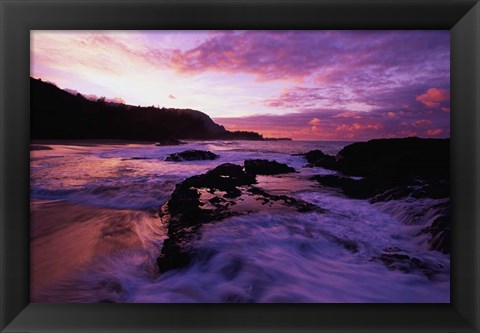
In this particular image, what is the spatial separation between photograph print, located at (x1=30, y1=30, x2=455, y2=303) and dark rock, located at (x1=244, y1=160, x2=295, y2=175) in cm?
1

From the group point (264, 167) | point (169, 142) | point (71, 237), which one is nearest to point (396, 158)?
point (264, 167)

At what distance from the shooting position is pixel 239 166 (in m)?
1.82

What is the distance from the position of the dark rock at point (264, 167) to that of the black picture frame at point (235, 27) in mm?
932

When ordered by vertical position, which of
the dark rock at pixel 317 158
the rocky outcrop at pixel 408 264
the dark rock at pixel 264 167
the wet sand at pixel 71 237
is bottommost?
Answer: the rocky outcrop at pixel 408 264

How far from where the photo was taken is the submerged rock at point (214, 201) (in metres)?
1.73

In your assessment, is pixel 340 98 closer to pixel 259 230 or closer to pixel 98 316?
pixel 259 230

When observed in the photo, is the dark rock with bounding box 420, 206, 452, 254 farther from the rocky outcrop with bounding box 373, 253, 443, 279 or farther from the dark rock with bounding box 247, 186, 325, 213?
the dark rock with bounding box 247, 186, 325, 213

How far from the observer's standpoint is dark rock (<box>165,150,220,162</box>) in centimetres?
180

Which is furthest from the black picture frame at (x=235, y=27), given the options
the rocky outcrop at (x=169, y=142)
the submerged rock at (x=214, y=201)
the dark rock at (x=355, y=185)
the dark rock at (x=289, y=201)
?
the rocky outcrop at (x=169, y=142)

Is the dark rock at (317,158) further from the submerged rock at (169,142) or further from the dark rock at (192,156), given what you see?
the submerged rock at (169,142)

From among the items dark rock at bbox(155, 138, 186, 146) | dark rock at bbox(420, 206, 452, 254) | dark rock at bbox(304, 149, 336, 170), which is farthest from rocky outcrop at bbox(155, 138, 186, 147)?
dark rock at bbox(420, 206, 452, 254)

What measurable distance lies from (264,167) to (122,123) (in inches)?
47.0
